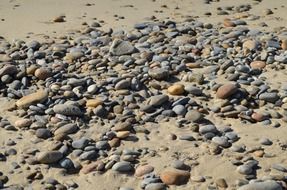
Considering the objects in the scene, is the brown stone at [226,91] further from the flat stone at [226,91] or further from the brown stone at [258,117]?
the brown stone at [258,117]

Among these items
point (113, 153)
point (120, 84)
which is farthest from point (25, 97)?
point (113, 153)

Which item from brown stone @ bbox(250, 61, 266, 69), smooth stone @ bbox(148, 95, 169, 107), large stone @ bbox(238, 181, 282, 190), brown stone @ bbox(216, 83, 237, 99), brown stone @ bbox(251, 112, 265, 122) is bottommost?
large stone @ bbox(238, 181, 282, 190)

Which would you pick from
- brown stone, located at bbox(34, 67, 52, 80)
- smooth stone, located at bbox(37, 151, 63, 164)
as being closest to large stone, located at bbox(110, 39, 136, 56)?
brown stone, located at bbox(34, 67, 52, 80)

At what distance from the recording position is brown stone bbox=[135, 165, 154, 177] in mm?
3926

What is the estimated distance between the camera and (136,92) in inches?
202

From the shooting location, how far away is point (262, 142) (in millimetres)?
4262

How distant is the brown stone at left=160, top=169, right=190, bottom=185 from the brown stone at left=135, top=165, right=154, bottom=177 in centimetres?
11

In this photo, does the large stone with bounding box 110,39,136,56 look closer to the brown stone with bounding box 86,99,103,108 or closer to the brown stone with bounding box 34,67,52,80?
the brown stone with bounding box 34,67,52,80

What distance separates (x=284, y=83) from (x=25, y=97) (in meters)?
2.52

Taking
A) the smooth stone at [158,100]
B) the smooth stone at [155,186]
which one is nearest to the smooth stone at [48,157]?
the smooth stone at [155,186]

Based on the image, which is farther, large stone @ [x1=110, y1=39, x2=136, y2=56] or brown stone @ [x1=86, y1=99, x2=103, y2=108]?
large stone @ [x1=110, y1=39, x2=136, y2=56]

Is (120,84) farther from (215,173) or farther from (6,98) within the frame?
(215,173)

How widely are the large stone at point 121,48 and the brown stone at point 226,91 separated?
148 cm

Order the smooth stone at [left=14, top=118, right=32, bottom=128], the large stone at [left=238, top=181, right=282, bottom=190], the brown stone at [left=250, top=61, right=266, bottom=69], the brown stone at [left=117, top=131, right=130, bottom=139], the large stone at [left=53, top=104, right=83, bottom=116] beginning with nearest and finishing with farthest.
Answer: the large stone at [left=238, top=181, right=282, bottom=190] → the brown stone at [left=117, top=131, right=130, bottom=139] → the smooth stone at [left=14, top=118, right=32, bottom=128] → the large stone at [left=53, top=104, right=83, bottom=116] → the brown stone at [left=250, top=61, right=266, bottom=69]
